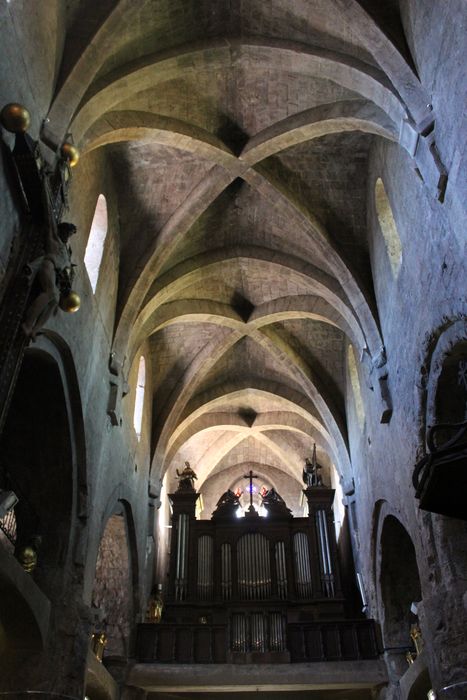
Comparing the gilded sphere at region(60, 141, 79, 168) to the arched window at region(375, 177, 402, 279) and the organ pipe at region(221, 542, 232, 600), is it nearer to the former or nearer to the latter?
the arched window at region(375, 177, 402, 279)

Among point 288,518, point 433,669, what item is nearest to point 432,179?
point 433,669

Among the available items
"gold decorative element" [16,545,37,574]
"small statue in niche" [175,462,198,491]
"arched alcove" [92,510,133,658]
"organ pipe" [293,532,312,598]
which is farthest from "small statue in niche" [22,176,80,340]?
"small statue in niche" [175,462,198,491]

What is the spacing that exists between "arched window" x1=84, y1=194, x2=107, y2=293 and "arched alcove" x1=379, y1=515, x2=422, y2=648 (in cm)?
879

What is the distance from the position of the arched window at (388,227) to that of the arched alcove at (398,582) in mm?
6280

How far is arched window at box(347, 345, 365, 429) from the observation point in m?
18.1

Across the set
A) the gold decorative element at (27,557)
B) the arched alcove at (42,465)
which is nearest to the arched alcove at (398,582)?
the arched alcove at (42,465)

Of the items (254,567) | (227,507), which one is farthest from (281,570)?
(227,507)

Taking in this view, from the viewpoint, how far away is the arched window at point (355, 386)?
18.1 m

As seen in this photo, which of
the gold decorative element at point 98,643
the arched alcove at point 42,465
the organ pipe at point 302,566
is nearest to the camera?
the arched alcove at point 42,465

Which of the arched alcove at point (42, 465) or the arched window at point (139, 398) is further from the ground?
the arched window at point (139, 398)

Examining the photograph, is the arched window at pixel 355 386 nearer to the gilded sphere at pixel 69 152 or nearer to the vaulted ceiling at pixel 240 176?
the vaulted ceiling at pixel 240 176

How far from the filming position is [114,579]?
1688cm

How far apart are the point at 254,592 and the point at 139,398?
6721 millimetres

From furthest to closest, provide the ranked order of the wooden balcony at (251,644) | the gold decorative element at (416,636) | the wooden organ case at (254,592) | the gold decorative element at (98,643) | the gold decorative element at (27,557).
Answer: the wooden organ case at (254,592), the wooden balcony at (251,644), the gold decorative element at (98,643), the gold decorative element at (416,636), the gold decorative element at (27,557)
